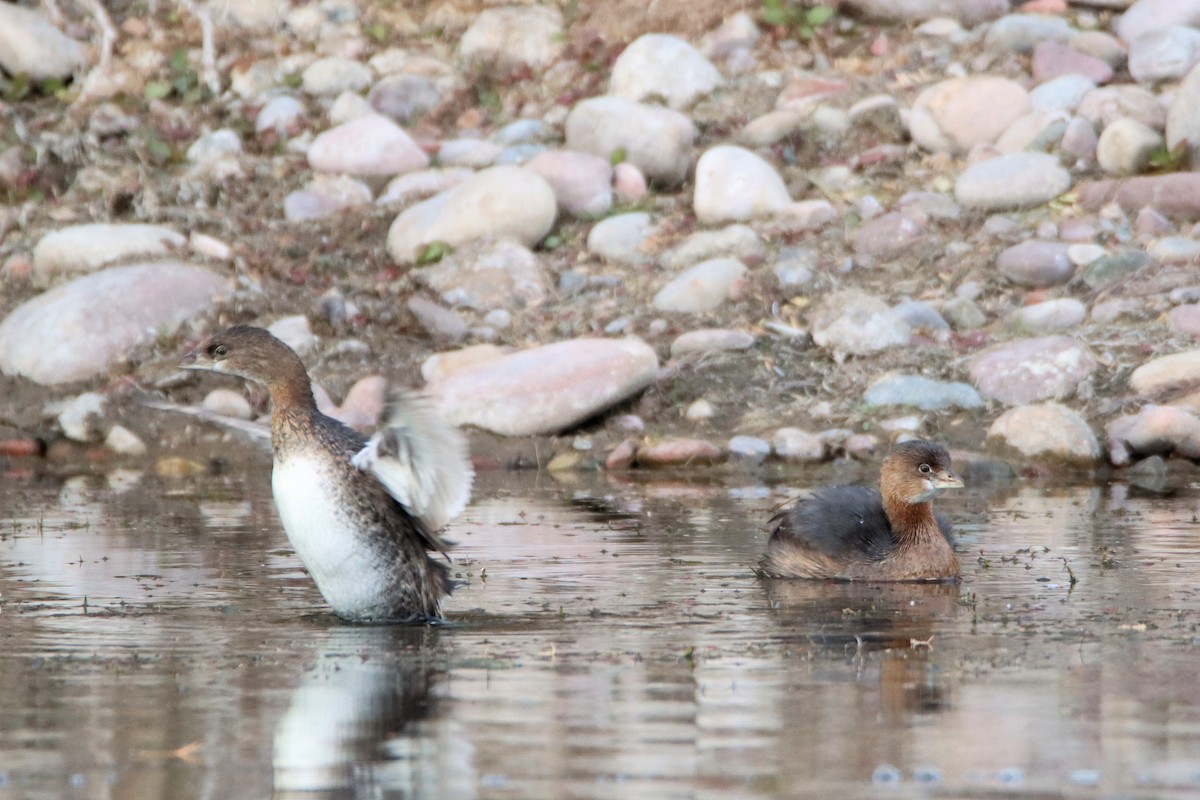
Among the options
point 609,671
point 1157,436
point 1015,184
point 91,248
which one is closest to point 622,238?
point 1015,184

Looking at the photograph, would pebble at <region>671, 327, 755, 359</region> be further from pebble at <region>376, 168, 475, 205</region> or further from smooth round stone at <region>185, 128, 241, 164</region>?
smooth round stone at <region>185, 128, 241, 164</region>

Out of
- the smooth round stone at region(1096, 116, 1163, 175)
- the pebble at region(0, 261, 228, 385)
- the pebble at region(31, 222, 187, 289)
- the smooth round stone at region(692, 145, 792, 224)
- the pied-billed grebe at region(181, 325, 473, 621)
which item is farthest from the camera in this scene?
the smooth round stone at region(692, 145, 792, 224)

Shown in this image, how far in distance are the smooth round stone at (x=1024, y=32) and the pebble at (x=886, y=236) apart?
292 cm

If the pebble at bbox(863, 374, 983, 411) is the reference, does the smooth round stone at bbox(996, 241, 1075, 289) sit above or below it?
above

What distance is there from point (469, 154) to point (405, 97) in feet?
5.97

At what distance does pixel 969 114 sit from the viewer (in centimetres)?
1664

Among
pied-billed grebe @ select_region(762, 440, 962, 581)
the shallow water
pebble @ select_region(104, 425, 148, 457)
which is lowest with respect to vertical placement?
the shallow water

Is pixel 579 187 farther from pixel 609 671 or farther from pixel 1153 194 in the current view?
pixel 609 671

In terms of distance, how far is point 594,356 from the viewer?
13.4m

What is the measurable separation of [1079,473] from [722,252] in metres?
4.04

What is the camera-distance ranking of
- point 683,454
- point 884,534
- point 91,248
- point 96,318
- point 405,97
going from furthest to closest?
point 405,97, point 91,248, point 96,318, point 683,454, point 884,534

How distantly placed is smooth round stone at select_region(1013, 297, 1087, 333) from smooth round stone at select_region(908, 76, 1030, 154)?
3056 millimetres

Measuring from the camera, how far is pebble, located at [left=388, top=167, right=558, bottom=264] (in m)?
15.8

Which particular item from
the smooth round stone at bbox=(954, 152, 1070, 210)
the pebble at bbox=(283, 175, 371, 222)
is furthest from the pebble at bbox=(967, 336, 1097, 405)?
the pebble at bbox=(283, 175, 371, 222)
